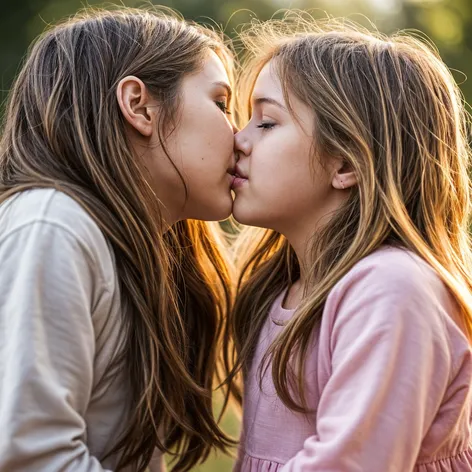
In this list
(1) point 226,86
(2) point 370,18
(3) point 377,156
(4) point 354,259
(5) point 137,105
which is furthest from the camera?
(2) point 370,18

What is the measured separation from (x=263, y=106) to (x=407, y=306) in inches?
29.8

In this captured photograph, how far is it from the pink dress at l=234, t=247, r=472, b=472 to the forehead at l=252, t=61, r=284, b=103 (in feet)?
1.82

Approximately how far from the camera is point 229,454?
2408mm

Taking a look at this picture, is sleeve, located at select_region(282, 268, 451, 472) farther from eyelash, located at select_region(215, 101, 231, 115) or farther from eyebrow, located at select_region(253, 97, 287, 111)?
eyelash, located at select_region(215, 101, 231, 115)

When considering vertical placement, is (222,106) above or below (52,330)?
above

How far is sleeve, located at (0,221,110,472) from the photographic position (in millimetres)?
1744

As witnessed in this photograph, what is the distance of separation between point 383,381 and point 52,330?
707mm

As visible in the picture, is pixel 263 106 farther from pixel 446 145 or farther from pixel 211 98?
pixel 446 145

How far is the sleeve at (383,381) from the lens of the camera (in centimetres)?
173

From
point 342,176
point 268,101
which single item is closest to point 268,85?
point 268,101

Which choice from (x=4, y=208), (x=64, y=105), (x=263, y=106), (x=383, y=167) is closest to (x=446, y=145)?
(x=383, y=167)

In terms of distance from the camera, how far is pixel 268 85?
227cm

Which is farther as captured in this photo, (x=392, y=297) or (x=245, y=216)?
(x=245, y=216)

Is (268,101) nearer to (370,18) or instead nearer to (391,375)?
(391,375)
